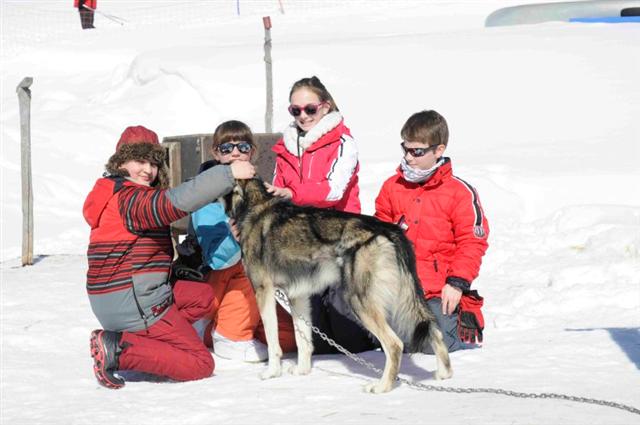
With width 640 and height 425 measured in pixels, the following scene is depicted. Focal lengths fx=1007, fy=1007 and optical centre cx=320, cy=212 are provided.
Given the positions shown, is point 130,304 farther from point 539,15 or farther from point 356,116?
point 539,15

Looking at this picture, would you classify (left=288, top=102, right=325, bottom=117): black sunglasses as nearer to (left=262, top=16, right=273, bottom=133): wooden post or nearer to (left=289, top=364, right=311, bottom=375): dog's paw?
(left=289, top=364, right=311, bottom=375): dog's paw

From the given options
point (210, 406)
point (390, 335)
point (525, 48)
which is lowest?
point (210, 406)

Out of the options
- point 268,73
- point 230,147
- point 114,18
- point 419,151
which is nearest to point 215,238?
point 230,147

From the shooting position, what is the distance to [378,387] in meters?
4.14

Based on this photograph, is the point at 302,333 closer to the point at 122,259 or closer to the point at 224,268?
the point at 224,268

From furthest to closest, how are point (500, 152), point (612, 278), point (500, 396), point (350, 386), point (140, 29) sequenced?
point (140, 29), point (500, 152), point (612, 278), point (350, 386), point (500, 396)

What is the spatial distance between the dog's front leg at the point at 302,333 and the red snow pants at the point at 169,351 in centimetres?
Answer: 41

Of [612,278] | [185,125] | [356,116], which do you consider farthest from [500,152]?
[185,125]

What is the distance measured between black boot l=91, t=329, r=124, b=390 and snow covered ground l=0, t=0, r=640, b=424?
65 millimetres

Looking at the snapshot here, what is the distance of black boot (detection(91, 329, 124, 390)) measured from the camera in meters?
4.43

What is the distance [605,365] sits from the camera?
4531 mm

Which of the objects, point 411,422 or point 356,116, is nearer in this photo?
point 411,422

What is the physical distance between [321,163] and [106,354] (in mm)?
1343

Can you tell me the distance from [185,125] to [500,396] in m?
10.1
